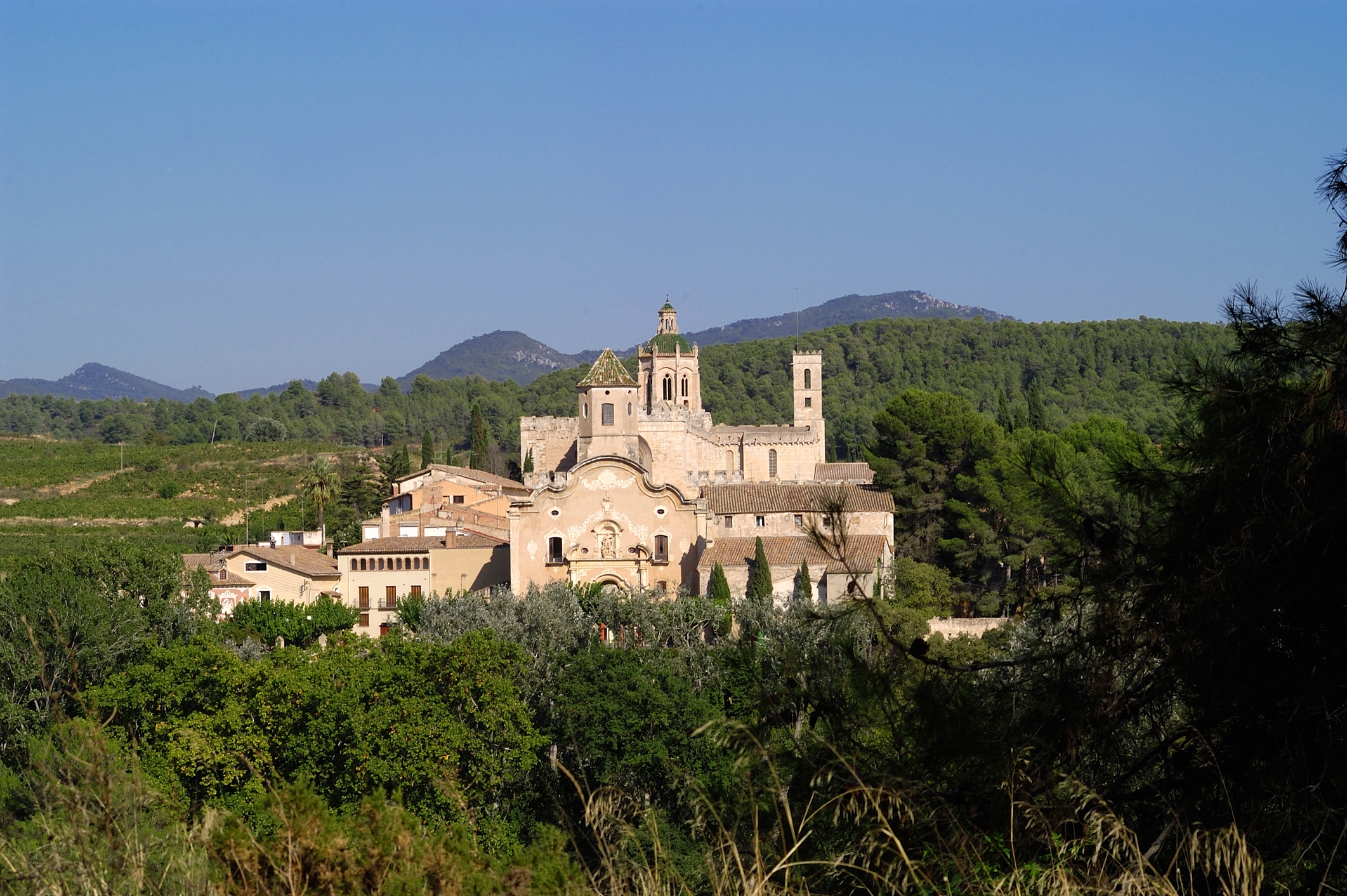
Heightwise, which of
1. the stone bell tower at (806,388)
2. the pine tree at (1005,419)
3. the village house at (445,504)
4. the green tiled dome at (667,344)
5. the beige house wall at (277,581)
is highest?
the green tiled dome at (667,344)

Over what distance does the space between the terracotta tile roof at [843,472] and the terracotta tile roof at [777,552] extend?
673 inches

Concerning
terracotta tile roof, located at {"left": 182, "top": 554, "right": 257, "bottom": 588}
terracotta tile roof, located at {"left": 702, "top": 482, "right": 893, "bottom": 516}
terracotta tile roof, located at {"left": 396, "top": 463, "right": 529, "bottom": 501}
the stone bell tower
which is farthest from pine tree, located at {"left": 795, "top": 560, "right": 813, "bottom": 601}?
the stone bell tower

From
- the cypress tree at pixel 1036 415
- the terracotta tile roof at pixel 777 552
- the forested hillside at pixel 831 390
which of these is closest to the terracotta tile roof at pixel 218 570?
the terracotta tile roof at pixel 777 552

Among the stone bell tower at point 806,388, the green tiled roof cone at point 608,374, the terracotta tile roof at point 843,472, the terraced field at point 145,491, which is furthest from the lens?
the stone bell tower at point 806,388

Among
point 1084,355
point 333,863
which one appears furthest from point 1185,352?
point 1084,355

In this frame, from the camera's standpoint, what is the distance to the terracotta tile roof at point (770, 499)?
132 ft

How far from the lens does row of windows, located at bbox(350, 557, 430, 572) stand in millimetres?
43250

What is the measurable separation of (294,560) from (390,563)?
3.08 metres

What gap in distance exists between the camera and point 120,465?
270 feet

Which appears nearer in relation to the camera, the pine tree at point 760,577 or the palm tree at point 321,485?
the pine tree at point 760,577

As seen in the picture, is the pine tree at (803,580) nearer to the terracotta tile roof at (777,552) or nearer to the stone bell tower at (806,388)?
the terracotta tile roof at (777,552)

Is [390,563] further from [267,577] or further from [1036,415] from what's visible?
[1036,415]

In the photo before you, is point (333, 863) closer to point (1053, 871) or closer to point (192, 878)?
point (192, 878)

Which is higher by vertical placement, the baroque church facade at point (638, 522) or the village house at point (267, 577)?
the baroque church facade at point (638, 522)
